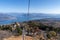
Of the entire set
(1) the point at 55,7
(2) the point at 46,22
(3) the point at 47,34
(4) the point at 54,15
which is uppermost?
(1) the point at 55,7

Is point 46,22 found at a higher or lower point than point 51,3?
lower

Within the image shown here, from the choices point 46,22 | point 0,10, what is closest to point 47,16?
point 46,22

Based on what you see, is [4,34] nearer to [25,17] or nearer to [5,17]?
[5,17]

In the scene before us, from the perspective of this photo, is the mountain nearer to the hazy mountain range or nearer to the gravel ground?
the hazy mountain range

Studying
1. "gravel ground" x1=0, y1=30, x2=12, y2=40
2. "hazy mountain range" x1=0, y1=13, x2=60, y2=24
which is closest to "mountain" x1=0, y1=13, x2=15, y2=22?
"hazy mountain range" x1=0, y1=13, x2=60, y2=24

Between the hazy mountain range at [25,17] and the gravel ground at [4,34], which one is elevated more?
the hazy mountain range at [25,17]

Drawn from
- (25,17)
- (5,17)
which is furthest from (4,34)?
(25,17)

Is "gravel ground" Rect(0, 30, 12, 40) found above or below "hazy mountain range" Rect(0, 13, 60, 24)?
below

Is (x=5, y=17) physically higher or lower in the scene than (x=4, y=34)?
higher

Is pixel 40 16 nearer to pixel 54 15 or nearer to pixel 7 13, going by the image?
pixel 54 15

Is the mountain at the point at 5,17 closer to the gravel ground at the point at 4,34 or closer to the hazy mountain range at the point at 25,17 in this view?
the hazy mountain range at the point at 25,17

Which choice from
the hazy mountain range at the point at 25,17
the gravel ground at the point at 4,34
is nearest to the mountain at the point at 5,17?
the hazy mountain range at the point at 25,17
